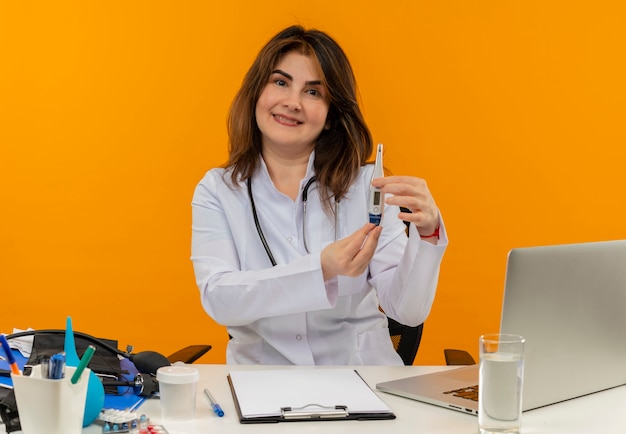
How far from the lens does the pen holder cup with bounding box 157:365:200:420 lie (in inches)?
58.9

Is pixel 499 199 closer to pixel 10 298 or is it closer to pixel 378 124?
pixel 378 124

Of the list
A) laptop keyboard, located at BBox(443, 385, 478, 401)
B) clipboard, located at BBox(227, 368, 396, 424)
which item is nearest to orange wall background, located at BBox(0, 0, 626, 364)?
clipboard, located at BBox(227, 368, 396, 424)

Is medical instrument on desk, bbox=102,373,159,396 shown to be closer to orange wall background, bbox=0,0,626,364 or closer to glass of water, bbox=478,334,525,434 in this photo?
glass of water, bbox=478,334,525,434

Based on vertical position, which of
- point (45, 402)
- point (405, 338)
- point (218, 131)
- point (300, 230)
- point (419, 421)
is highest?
point (218, 131)

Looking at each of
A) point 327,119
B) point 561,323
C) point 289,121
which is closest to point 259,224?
point 289,121

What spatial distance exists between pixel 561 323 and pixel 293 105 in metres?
1.09

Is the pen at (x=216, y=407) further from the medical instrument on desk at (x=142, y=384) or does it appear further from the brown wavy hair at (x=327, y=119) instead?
the brown wavy hair at (x=327, y=119)

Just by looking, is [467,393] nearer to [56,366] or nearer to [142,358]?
[142,358]

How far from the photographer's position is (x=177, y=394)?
1493 mm

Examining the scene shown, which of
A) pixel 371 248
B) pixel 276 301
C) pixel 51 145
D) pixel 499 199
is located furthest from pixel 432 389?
pixel 51 145

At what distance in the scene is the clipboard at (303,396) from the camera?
4.95 feet

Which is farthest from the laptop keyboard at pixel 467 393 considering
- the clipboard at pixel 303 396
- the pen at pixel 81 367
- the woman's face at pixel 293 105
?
the woman's face at pixel 293 105

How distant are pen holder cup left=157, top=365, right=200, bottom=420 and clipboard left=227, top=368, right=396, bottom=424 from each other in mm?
97

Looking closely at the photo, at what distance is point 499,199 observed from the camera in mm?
3711
